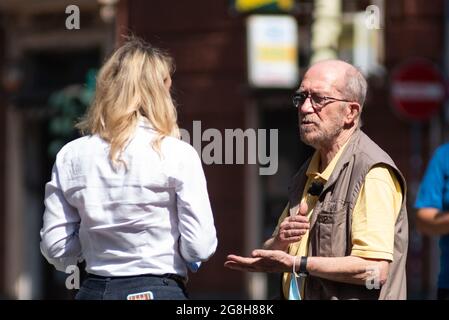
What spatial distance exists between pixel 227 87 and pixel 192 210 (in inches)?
373

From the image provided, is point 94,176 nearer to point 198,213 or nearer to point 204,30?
point 198,213

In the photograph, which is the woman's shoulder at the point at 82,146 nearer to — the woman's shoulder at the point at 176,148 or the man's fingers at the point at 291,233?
the woman's shoulder at the point at 176,148

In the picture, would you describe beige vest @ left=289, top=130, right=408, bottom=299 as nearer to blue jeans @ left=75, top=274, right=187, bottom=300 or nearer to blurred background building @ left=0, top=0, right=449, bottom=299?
blue jeans @ left=75, top=274, right=187, bottom=300

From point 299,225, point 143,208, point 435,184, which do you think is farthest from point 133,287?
point 435,184

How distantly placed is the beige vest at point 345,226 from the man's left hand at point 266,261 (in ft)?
0.46

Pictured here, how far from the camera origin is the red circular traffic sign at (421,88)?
39.5 ft

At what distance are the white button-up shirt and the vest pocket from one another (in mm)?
395

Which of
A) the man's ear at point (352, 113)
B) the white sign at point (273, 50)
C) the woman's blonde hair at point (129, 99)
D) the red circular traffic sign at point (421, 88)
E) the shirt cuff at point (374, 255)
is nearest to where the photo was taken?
the shirt cuff at point (374, 255)

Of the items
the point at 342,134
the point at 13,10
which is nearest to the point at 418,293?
the point at 13,10

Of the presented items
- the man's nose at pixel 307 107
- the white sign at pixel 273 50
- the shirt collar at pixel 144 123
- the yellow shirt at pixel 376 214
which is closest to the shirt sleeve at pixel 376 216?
the yellow shirt at pixel 376 214

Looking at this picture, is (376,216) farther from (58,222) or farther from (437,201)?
(437,201)

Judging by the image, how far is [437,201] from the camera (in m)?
5.12

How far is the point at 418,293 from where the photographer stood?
39.9 feet

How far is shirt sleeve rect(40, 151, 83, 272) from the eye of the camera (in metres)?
3.87
